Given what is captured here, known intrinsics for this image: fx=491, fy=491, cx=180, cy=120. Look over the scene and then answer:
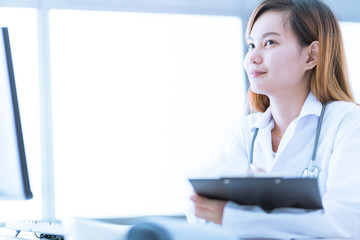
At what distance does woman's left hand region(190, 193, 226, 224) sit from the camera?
1.15 metres

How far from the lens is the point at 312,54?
164 centimetres

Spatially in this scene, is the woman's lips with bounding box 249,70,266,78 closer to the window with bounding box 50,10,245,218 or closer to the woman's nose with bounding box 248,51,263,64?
the woman's nose with bounding box 248,51,263,64

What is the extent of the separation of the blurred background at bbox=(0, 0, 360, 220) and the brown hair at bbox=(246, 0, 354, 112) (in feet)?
A: 5.81

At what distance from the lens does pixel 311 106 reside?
1547mm

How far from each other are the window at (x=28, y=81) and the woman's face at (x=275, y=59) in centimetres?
223

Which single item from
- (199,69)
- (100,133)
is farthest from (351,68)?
(100,133)

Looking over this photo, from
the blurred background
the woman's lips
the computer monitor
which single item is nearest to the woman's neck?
the woman's lips

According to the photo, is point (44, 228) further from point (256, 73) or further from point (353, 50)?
point (353, 50)

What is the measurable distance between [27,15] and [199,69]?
1317 millimetres

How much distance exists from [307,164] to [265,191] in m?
0.49

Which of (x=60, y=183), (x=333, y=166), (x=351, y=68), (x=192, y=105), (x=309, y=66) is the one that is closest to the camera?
(x=333, y=166)

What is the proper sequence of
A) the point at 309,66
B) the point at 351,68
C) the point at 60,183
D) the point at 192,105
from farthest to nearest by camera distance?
the point at 351,68
the point at 192,105
the point at 60,183
the point at 309,66

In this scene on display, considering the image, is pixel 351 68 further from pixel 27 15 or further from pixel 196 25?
pixel 27 15

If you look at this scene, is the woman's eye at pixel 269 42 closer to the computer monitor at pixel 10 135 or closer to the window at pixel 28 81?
the computer monitor at pixel 10 135
